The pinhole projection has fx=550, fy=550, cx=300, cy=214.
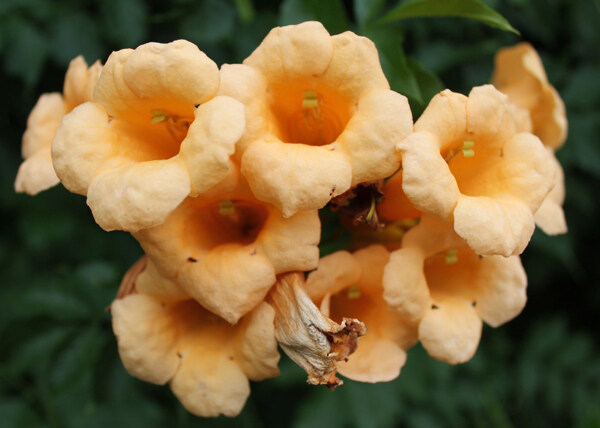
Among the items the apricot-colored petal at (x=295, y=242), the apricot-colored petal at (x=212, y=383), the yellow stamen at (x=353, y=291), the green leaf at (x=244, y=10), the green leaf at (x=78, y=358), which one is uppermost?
the green leaf at (x=244, y=10)

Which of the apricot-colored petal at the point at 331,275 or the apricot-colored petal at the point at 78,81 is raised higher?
the apricot-colored petal at the point at 78,81

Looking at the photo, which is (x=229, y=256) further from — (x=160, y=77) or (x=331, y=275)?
(x=160, y=77)

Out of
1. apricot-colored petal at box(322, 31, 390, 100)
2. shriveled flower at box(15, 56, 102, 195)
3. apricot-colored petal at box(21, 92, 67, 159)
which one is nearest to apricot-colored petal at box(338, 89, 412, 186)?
apricot-colored petal at box(322, 31, 390, 100)

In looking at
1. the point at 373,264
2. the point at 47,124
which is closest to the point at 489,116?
the point at 373,264

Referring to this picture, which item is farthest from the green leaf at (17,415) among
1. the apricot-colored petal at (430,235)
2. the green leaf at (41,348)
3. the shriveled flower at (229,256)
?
the apricot-colored petal at (430,235)

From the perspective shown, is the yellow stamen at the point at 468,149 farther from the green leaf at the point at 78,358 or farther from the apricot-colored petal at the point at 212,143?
the green leaf at the point at 78,358
